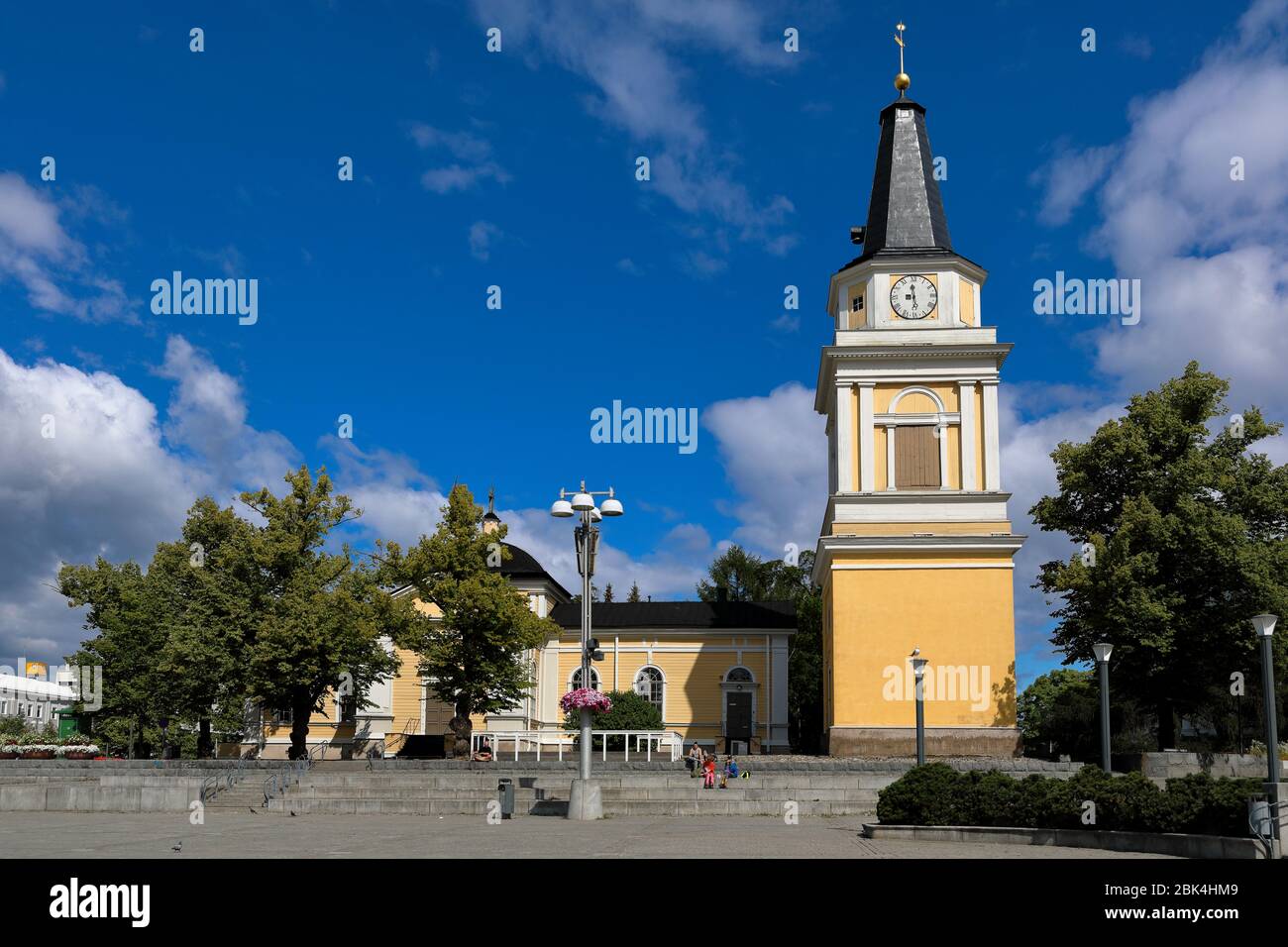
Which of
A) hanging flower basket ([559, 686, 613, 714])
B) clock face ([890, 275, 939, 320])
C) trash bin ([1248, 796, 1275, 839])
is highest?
clock face ([890, 275, 939, 320])

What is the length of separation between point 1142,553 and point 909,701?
887 cm

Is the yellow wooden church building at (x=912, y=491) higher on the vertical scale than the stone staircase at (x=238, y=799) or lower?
higher

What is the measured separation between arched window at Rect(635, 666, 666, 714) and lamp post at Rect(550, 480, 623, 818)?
91.4 ft

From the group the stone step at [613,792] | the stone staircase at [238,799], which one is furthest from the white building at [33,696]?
the stone step at [613,792]

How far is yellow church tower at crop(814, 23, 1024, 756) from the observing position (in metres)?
37.2

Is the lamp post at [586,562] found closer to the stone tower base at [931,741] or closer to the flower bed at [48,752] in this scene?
the stone tower base at [931,741]

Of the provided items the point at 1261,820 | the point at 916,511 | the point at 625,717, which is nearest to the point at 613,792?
the point at 1261,820

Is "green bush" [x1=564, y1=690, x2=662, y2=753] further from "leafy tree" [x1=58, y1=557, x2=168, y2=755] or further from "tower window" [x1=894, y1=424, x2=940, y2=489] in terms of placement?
"leafy tree" [x1=58, y1=557, x2=168, y2=755]

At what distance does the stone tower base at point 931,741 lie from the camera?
36.2 meters

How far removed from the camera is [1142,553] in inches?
1297

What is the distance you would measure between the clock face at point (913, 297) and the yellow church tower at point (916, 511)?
0.16ft

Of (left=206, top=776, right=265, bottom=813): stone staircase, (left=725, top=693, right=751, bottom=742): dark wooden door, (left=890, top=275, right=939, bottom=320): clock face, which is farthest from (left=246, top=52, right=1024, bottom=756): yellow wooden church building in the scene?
(left=206, top=776, right=265, bottom=813): stone staircase

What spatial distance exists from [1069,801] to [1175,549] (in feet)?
61.3
